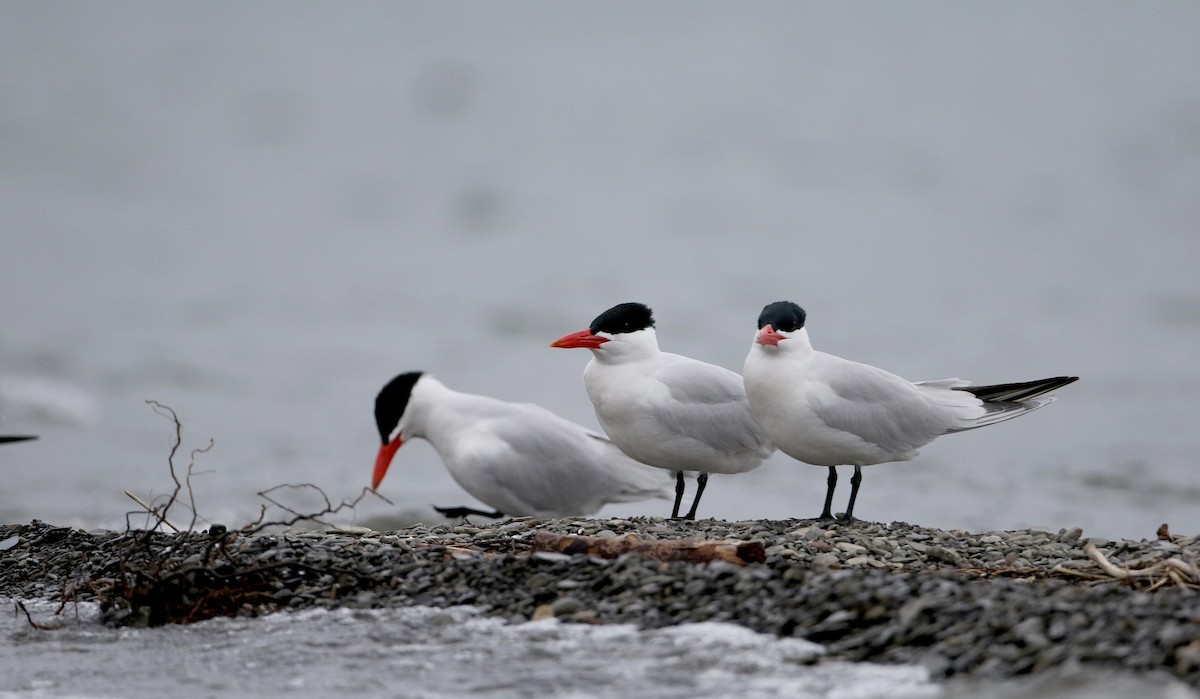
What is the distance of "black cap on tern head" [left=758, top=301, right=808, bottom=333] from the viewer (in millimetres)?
6270

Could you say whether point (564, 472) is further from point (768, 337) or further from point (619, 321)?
point (768, 337)

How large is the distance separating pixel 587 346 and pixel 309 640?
3142 millimetres

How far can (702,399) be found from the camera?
6781mm

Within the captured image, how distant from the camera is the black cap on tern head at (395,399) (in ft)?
29.1

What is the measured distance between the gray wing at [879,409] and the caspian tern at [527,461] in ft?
7.17

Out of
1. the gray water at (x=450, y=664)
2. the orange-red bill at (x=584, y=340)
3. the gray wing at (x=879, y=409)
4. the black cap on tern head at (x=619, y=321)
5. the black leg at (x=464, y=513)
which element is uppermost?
the black cap on tern head at (x=619, y=321)

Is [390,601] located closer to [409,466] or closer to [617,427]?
[617,427]

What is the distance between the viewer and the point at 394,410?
8922mm

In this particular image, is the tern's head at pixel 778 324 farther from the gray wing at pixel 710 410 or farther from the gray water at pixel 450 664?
the gray water at pixel 450 664

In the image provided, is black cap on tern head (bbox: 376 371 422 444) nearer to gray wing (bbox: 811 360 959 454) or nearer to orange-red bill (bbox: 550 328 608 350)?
orange-red bill (bbox: 550 328 608 350)

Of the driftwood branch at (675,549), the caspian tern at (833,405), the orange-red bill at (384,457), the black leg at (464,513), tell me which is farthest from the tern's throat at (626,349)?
the orange-red bill at (384,457)

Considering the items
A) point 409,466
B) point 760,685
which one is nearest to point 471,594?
point 760,685

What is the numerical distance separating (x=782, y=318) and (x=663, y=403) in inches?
30.3

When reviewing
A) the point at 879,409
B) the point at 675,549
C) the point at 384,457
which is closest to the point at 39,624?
the point at 675,549
